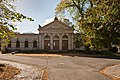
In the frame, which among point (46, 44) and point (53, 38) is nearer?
point (53, 38)

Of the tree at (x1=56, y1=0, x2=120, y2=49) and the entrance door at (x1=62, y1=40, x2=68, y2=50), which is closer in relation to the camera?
the tree at (x1=56, y1=0, x2=120, y2=49)

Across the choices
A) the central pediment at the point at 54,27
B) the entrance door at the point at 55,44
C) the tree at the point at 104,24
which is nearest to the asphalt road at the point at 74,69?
the tree at the point at 104,24

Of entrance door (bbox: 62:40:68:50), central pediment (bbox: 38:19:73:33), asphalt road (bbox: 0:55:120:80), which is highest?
central pediment (bbox: 38:19:73:33)

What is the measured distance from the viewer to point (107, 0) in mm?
13867

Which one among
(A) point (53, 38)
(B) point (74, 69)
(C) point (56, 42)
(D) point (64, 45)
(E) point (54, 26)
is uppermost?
(E) point (54, 26)

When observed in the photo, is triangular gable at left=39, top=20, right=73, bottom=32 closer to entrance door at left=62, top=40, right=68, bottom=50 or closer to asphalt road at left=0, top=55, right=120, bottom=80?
entrance door at left=62, top=40, right=68, bottom=50

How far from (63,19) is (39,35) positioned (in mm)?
7107

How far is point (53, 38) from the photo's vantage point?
185 feet

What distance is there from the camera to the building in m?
56.0

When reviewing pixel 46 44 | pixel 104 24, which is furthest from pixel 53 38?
pixel 104 24

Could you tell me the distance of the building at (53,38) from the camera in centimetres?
5605

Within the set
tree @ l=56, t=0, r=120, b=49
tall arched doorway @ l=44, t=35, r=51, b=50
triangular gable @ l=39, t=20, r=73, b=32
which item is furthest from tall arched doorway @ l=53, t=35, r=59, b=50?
tree @ l=56, t=0, r=120, b=49

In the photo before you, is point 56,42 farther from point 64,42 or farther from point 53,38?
point 64,42

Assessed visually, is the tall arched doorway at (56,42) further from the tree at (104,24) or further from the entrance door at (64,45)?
the tree at (104,24)
